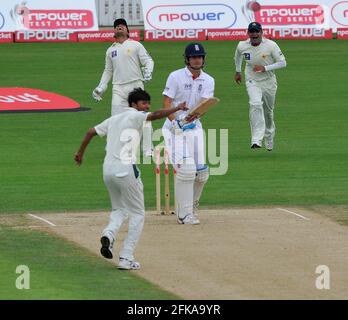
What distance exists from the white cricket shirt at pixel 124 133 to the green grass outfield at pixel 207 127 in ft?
3.81

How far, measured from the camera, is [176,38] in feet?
147

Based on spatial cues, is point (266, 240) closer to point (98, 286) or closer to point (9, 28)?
point (98, 286)

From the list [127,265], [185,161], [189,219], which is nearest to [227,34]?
[185,161]

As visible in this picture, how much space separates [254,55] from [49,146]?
383cm

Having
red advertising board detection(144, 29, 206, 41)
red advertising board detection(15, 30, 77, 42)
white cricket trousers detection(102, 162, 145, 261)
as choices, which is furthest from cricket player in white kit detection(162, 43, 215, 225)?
red advertising board detection(15, 30, 77, 42)

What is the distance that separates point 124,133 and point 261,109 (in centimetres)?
990

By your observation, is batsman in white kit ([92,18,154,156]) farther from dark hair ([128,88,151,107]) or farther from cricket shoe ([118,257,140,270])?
cricket shoe ([118,257,140,270])

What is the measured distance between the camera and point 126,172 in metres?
14.4

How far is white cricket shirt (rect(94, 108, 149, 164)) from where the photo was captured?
47.0 feet

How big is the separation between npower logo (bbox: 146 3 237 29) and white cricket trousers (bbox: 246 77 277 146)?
20126 mm

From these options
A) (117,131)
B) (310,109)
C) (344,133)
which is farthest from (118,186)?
(310,109)

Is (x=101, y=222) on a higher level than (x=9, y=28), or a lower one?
lower

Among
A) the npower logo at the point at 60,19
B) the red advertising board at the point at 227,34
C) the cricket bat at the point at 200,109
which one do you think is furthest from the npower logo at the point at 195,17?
the cricket bat at the point at 200,109

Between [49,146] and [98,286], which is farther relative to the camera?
[49,146]
